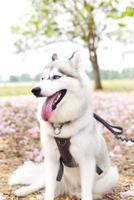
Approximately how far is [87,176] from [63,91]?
1014 mm

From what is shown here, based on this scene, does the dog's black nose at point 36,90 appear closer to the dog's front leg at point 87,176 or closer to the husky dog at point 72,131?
the husky dog at point 72,131

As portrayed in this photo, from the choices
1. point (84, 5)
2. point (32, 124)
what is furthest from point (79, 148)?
point (84, 5)

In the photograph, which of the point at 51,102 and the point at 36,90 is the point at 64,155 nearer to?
the point at 51,102

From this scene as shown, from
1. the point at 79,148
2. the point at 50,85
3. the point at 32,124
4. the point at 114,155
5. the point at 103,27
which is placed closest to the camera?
the point at 50,85

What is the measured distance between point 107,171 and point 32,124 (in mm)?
6693

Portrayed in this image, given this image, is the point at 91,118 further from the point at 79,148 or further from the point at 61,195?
the point at 61,195

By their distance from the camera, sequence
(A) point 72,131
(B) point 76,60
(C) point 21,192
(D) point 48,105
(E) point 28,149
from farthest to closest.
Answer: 1. (E) point 28,149
2. (C) point 21,192
3. (A) point 72,131
4. (B) point 76,60
5. (D) point 48,105

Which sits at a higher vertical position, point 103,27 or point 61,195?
point 103,27

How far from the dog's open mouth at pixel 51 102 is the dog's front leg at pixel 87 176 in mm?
709

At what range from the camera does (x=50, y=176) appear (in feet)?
17.6

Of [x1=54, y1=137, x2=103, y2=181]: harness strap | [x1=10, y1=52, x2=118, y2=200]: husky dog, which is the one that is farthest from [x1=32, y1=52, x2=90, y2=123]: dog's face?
[x1=54, y1=137, x2=103, y2=181]: harness strap

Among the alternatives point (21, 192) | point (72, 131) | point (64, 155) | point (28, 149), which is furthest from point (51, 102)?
point (28, 149)

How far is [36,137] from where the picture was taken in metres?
10.7

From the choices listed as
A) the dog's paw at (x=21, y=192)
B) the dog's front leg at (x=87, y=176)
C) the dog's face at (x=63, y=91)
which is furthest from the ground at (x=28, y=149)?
the dog's face at (x=63, y=91)
